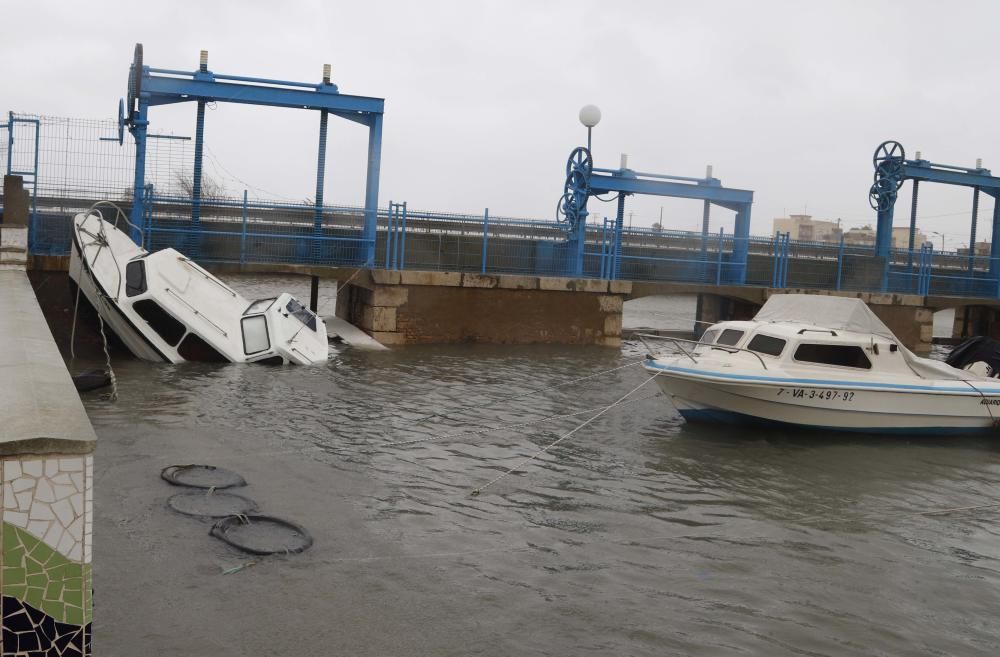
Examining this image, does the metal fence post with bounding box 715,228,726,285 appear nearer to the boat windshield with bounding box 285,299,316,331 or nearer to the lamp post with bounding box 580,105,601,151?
the lamp post with bounding box 580,105,601,151

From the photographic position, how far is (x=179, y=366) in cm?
1614

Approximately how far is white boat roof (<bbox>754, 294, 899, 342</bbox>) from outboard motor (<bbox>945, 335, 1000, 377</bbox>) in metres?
2.72

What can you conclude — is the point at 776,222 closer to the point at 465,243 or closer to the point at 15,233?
the point at 465,243

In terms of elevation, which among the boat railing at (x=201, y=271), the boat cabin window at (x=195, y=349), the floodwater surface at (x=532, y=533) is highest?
the boat railing at (x=201, y=271)

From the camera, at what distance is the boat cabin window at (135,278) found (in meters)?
16.2

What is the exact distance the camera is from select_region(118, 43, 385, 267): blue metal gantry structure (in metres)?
20.1

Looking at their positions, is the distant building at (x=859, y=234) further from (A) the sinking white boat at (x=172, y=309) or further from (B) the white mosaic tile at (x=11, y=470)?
(B) the white mosaic tile at (x=11, y=470)

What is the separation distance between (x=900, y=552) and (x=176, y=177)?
1739 cm

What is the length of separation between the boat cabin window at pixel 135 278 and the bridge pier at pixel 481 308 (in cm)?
602

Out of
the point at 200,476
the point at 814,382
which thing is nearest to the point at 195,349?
the point at 200,476

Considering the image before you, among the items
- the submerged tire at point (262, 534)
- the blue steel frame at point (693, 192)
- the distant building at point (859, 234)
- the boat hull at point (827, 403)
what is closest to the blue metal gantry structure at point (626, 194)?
the blue steel frame at point (693, 192)

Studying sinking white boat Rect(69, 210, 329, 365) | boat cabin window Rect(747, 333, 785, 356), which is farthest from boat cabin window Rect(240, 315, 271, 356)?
boat cabin window Rect(747, 333, 785, 356)

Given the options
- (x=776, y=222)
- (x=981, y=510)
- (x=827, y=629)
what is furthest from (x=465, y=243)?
(x=776, y=222)

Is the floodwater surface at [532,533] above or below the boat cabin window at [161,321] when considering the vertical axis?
below
